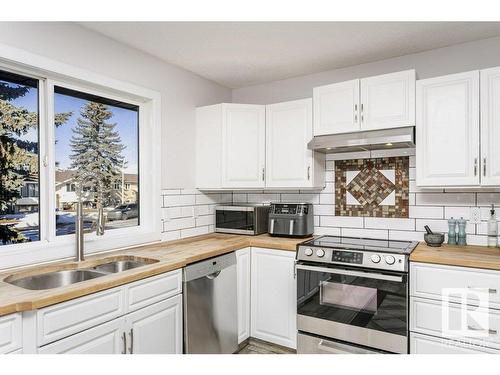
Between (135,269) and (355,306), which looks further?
(355,306)

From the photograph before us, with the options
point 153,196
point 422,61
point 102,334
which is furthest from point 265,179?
point 102,334

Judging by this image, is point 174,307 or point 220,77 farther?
point 220,77

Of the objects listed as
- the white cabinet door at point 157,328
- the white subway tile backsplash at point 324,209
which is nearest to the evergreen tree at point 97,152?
the white cabinet door at point 157,328

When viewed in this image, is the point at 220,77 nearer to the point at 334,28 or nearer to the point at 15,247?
the point at 334,28

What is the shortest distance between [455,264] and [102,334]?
2012mm

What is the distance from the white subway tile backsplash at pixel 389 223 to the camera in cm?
278

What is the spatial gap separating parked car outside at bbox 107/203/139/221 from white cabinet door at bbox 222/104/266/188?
87 cm

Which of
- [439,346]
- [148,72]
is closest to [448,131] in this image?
[439,346]

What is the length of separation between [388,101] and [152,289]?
6.76ft

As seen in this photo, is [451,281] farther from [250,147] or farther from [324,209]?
[250,147]

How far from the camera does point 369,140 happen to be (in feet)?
8.13

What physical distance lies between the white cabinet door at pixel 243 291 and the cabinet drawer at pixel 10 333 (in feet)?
5.03

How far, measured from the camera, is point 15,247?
2016 mm

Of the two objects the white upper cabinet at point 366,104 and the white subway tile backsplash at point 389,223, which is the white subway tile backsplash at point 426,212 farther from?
the white upper cabinet at point 366,104
